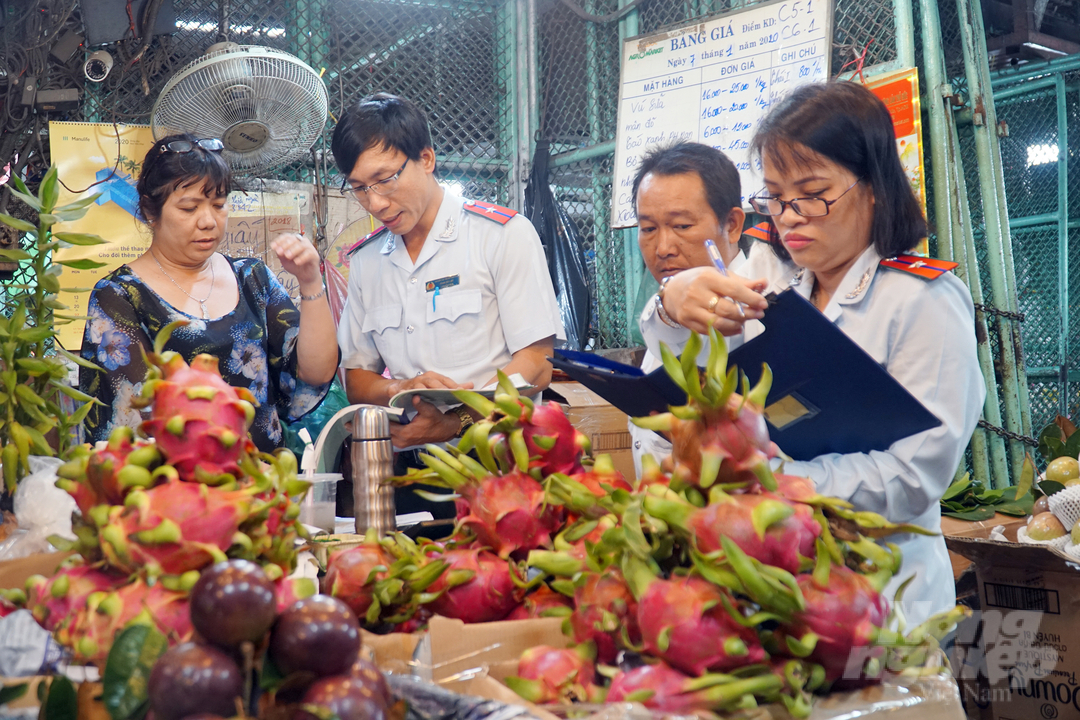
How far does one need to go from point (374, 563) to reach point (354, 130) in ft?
5.11

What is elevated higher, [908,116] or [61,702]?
[908,116]

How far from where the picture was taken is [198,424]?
68 centimetres

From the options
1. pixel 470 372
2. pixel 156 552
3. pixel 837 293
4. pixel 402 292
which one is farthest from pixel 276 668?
pixel 402 292

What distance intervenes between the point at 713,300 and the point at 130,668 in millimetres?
794

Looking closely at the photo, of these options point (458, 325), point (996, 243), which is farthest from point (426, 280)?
point (996, 243)

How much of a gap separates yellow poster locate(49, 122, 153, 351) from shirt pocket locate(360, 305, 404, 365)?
1.56 m

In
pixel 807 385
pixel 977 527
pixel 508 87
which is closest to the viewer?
pixel 807 385

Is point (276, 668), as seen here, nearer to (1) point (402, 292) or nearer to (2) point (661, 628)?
(2) point (661, 628)

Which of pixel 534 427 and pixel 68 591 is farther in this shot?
pixel 534 427

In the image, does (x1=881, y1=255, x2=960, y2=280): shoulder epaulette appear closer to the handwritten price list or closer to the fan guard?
the handwritten price list

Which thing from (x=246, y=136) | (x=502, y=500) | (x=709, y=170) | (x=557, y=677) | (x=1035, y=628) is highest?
(x=246, y=136)

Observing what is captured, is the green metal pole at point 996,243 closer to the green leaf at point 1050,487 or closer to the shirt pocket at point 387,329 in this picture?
the green leaf at point 1050,487

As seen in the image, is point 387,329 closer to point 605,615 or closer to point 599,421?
point 599,421

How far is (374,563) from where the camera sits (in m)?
0.81
